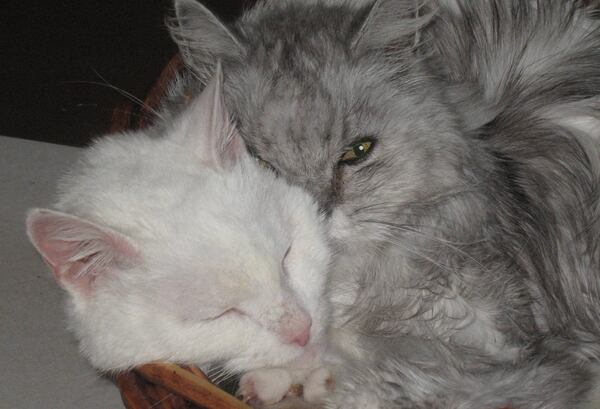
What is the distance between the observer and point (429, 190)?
153cm

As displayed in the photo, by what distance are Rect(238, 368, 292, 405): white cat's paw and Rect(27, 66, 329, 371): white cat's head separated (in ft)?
0.39

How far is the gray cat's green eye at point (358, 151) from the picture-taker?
1.49 m

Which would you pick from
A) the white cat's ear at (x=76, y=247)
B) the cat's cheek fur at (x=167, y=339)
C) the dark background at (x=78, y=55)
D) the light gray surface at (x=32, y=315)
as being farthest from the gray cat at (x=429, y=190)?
the light gray surface at (x=32, y=315)

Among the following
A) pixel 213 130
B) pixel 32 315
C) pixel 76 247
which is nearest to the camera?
pixel 76 247

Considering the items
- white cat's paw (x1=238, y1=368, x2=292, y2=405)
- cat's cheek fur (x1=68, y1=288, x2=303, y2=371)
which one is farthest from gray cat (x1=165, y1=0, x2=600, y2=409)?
cat's cheek fur (x1=68, y1=288, x2=303, y2=371)

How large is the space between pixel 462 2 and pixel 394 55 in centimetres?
45

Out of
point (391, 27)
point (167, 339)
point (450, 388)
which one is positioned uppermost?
point (391, 27)

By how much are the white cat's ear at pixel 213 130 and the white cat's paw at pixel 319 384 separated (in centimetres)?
51

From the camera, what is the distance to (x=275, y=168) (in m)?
1.49

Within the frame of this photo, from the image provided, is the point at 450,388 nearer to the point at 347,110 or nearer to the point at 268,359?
the point at 268,359

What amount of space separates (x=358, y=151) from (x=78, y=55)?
1.42 m

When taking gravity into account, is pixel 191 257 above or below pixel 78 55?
Result: below

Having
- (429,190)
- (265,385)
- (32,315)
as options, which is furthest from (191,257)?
(32,315)

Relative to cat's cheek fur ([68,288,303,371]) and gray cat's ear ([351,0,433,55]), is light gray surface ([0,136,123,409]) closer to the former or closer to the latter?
cat's cheek fur ([68,288,303,371])
